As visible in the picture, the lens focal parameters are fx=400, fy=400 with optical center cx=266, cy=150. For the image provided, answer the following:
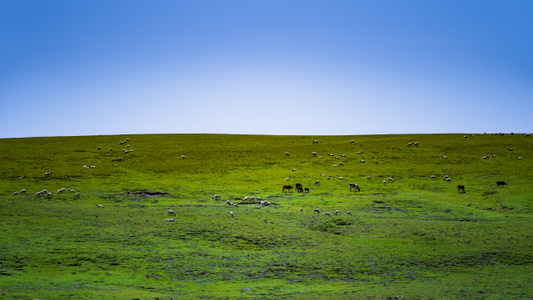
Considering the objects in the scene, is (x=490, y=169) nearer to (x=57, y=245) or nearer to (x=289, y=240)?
(x=289, y=240)

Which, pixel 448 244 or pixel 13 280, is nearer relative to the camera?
pixel 13 280

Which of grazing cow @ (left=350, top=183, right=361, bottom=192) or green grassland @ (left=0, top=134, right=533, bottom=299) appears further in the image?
grazing cow @ (left=350, top=183, right=361, bottom=192)

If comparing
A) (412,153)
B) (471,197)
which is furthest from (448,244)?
(412,153)

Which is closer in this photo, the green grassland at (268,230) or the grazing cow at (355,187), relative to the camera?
the green grassland at (268,230)

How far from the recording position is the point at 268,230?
27172mm

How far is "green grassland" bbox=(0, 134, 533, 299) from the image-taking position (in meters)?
17.2

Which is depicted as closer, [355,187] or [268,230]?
[268,230]

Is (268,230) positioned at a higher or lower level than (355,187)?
lower

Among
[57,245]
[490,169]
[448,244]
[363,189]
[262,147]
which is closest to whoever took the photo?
[57,245]

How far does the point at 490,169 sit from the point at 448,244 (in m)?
34.4

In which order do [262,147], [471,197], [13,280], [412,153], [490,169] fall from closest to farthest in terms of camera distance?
[13,280] < [471,197] < [490,169] < [412,153] < [262,147]

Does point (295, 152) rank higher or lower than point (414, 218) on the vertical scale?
higher

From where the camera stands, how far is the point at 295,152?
226ft

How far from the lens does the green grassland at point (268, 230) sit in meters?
17.2
